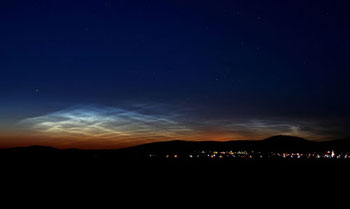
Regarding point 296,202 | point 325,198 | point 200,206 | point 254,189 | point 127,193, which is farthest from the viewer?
point 254,189

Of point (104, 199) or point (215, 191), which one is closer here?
point (104, 199)

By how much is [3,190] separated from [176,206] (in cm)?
1377

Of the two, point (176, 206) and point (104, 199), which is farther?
point (104, 199)

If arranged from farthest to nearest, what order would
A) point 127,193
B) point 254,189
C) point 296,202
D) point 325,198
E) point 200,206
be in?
point 254,189
point 127,193
point 325,198
point 296,202
point 200,206

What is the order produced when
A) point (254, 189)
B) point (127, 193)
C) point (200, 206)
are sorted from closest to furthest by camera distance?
point (200, 206) < point (127, 193) < point (254, 189)

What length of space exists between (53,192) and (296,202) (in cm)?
1553

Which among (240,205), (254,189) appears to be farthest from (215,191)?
(240,205)

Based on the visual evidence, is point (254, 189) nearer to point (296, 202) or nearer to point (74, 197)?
point (296, 202)

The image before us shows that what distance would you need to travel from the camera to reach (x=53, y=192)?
70.5ft

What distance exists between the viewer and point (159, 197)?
1894cm

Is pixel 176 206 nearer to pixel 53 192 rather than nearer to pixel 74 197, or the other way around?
pixel 74 197

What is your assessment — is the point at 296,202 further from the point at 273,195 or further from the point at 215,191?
the point at 215,191

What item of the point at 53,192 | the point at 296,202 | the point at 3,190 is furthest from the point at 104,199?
the point at 296,202

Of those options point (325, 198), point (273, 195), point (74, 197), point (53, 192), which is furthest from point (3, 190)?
point (325, 198)
